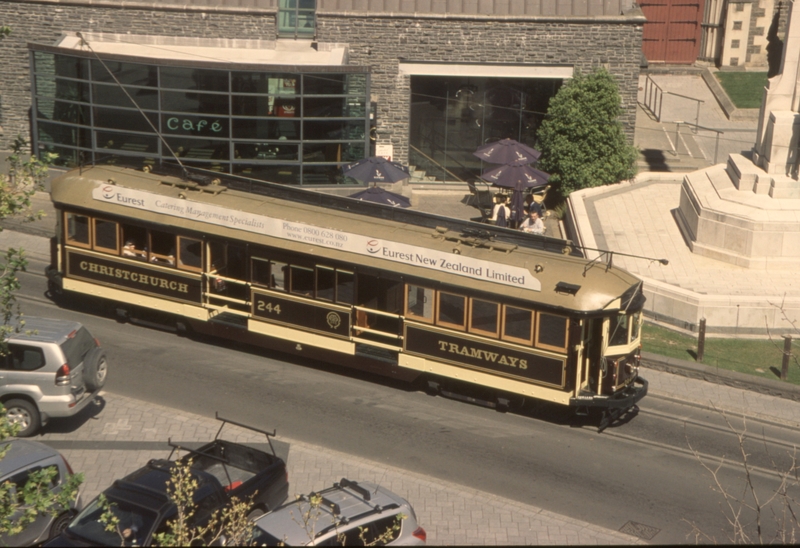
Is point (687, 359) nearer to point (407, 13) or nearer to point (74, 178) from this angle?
point (74, 178)

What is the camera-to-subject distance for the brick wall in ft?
112

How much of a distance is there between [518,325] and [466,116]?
55.7 ft

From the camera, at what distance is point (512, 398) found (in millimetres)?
20391

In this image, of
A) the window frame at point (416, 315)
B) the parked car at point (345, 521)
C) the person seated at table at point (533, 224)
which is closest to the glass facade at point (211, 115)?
the person seated at table at point (533, 224)

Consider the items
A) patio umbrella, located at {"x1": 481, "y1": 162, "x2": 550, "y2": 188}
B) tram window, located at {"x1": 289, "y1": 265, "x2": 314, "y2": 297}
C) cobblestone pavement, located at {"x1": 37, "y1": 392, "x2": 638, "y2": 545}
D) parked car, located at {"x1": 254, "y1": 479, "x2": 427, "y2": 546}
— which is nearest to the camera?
parked car, located at {"x1": 254, "y1": 479, "x2": 427, "y2": 546}

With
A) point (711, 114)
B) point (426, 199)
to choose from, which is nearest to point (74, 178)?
point (426, 199)

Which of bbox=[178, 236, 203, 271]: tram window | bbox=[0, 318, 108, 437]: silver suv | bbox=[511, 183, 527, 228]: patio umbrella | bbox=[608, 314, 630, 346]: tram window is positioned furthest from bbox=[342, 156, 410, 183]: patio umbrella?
bbox=[0, 318, 108, 437]: silver suv

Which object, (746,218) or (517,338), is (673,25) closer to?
(746,218)

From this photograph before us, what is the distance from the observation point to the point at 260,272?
2220 centimetres

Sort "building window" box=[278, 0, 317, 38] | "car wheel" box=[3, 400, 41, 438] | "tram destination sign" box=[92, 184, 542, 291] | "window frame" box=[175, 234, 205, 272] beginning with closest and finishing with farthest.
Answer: "car wheel" box=[3, 400, 41, 438] < "tram destination sign" box=[92, 184, 542, 291] < "window frame" box=[175, 234, 205, 272] < "building window" box=[278, 0, 317, 38]

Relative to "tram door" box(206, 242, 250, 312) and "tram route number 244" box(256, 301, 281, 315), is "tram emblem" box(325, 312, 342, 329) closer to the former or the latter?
"tram route number 244" box(256, 301, 281, 315)

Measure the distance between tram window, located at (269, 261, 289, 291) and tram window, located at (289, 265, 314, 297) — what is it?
8.2 inches

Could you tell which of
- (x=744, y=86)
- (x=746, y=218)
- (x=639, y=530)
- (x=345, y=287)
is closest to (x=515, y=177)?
(x=746, y=218)

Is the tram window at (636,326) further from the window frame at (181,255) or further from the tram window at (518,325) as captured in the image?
the window frame at (181,255)
